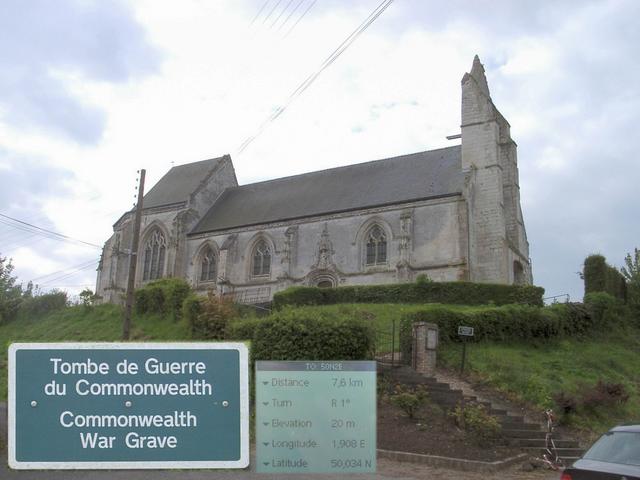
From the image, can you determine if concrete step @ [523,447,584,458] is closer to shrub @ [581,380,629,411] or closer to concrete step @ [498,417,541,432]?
concrete step @ [498,417,541,432]

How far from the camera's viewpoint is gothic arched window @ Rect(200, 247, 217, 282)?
41.8 m

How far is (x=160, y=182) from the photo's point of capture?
4950 cm

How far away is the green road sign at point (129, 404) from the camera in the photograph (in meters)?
2.86

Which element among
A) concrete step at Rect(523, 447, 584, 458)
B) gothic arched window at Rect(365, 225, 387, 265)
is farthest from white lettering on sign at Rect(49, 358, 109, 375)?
gothic arched window at Rect(365, 225, 387, 265)

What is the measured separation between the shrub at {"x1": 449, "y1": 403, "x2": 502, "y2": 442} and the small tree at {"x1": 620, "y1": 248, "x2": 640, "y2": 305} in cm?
1800

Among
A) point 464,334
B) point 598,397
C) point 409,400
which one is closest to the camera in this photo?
point 409,400

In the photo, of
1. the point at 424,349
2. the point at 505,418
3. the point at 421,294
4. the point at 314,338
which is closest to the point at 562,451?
the point at 505,418

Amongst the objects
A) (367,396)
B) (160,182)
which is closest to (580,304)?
(367,396)

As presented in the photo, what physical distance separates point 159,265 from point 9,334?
1210 centimetres

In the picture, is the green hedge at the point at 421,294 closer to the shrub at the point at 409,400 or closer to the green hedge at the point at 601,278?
the green hedge at the point at 601,278

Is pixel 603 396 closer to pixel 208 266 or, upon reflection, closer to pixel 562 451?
pixel 562 451

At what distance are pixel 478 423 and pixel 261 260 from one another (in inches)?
1071

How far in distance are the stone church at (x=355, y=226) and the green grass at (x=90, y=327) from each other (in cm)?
822

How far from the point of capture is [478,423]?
45.0ft
